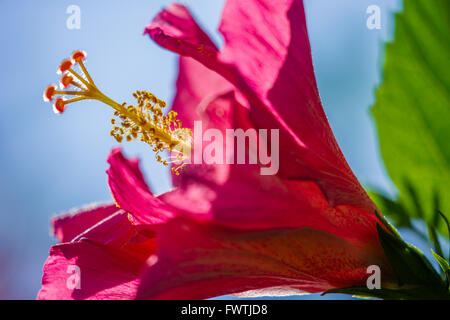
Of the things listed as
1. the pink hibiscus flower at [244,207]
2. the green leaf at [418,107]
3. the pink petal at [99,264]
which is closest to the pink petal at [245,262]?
the pink hibiscus flower at [244,207]

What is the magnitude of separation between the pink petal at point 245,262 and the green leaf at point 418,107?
209 mm

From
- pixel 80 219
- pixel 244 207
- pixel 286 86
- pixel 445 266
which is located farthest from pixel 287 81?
pixel 80 219

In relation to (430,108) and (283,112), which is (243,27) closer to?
(283,112)

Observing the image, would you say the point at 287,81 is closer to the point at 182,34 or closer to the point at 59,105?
the point at 182,34

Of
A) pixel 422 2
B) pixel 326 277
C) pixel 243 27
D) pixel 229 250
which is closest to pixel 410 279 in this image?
pixel 326 277

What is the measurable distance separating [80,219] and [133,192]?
7.2 inches

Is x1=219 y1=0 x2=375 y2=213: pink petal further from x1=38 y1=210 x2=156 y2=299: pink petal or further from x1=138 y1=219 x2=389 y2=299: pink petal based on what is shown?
x1=38 y1=210 x2=156 y2=299: pink petal

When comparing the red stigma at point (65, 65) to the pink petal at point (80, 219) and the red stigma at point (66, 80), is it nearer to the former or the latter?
the red stigma at point (66, 80)

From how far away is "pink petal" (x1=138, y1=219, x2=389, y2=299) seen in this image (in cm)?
37

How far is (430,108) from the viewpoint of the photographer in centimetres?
65

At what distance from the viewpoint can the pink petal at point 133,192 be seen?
449mm

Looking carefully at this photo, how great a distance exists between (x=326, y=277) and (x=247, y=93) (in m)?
Result: 0.20

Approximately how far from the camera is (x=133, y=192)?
0.48 metres

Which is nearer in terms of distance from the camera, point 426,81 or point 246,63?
point 246,63
